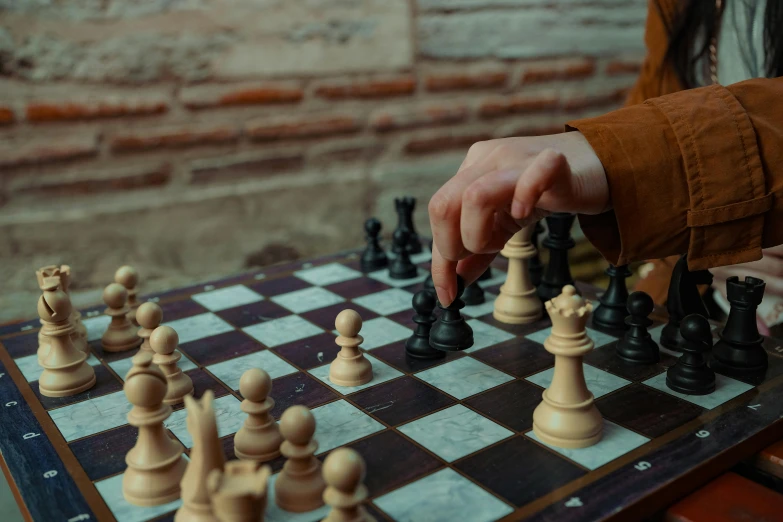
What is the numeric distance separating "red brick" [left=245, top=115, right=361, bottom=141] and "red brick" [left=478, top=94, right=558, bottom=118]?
63cm

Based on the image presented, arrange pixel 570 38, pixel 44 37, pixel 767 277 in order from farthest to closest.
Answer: pixel 570 38, pixel 44 37, pixel 767 277

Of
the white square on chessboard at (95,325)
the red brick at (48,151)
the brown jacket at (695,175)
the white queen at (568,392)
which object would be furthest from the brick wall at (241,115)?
the white queen at (568,392)

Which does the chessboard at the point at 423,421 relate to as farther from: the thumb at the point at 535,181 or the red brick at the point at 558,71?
the red brick at the point at 558,71

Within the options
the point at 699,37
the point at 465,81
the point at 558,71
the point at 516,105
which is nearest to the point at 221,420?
the point at 699,37

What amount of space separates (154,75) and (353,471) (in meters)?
1.99

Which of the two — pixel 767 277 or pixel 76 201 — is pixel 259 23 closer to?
pixel 76 201

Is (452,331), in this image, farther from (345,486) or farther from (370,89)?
(370,89)

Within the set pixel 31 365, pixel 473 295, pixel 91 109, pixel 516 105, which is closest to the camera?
pixel 31 365

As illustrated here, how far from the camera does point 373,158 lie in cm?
285

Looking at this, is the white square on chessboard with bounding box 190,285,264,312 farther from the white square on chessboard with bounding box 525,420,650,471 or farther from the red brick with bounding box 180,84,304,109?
the red brick with bounding box 180,84,304,109

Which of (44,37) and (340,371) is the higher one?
(44,37)

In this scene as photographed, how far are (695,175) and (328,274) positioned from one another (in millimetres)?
963

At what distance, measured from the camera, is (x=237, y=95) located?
8.19 ft

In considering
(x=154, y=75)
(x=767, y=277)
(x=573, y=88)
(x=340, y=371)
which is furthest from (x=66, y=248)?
(x=573, y=88)
